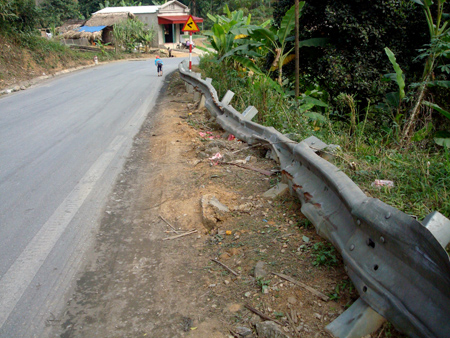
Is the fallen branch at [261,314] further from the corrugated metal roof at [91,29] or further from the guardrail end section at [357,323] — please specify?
the corrugated metal roof at [91,29]

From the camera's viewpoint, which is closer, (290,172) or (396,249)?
(396,249)

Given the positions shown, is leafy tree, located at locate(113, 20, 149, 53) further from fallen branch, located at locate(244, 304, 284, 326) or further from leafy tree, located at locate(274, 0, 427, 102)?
fallen branch, located at locate(244, 304, 284, 326)

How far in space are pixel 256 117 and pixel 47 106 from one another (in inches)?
272

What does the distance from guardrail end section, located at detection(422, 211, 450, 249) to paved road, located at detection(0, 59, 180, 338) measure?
270 cm

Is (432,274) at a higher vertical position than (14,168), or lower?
higher

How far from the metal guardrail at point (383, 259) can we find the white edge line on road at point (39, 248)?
2514 millimetres

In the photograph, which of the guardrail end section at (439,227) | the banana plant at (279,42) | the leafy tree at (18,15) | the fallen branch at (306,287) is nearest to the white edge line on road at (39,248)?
the fallen branch at (306,287)

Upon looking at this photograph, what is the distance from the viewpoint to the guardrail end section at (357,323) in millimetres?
2428

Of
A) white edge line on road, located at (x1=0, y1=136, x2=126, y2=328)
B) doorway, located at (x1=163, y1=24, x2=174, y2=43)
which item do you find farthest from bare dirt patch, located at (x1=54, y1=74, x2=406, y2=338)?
doorway, located at (x1=163, y1=24, x2=174, y2=43)

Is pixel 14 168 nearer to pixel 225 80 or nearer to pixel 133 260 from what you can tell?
pixel 133 260

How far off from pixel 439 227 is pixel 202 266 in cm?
203

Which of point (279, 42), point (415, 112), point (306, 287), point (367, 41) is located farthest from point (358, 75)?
point (306, 287)

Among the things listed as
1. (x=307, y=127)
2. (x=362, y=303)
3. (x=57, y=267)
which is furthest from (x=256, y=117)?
(x=362, y=303)

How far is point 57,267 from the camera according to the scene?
11.9 feet
